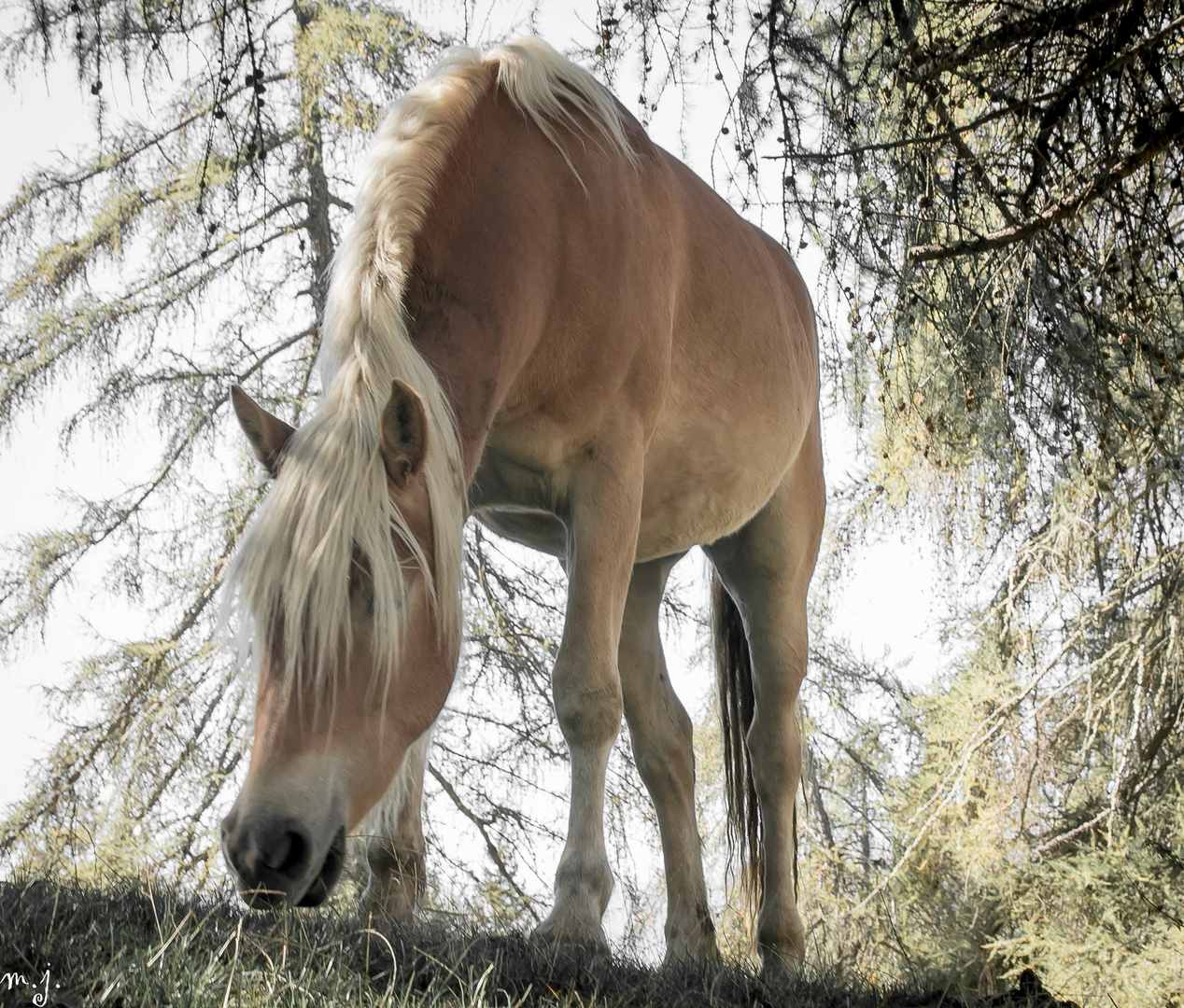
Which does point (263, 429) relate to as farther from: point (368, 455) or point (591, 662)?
point (591, 662)

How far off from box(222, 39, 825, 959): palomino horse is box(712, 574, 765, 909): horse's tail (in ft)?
0.05

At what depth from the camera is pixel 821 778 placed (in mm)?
8938

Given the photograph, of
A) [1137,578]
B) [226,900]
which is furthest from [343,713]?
[1137,578]

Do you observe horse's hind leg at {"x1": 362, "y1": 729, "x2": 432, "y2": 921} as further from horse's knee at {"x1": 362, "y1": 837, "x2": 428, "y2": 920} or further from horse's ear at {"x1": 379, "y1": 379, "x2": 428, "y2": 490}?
horse's ear at {"x1": 379, "y1": 379, "x2": 428, "y2": 490}

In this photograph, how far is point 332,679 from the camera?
2.46 meters

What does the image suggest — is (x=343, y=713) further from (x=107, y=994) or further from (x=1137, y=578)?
(x=1137, y=578)

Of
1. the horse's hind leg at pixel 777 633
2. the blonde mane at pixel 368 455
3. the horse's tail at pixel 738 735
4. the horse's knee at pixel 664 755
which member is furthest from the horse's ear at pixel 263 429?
the horse's tail at pixel 738 735

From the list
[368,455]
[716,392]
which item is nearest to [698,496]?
[716,392]

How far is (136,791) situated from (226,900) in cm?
406

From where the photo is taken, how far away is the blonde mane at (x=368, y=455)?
2469 millimetres

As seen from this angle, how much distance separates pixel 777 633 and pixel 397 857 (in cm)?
187

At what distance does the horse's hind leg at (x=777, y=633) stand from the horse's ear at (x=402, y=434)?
227 cm
